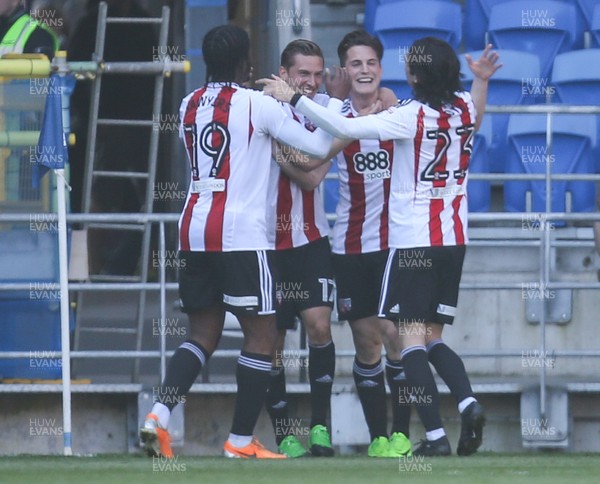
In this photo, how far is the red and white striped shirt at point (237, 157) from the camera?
6.84m

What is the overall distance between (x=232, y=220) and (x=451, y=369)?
119 cm

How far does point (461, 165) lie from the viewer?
7.03m

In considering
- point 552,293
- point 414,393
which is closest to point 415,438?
point 552,293

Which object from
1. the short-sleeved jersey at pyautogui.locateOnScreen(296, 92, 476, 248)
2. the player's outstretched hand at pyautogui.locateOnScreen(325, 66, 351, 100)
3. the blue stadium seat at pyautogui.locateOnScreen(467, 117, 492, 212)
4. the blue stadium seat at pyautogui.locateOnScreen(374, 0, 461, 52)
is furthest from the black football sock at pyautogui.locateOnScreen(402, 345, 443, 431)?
the blue stadium seat at pyautogui.locateOnScreen(374, 0, 461, 52)

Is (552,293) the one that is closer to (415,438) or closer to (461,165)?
(415,438)

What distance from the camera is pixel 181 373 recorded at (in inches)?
273

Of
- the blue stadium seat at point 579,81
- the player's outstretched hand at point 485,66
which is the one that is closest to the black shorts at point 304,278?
the player's outstretched hand at point 485,66

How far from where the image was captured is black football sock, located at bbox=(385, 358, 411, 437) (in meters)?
7.36

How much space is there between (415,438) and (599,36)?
345 centimetres

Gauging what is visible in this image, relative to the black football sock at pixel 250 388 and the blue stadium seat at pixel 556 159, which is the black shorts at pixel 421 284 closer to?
the black football sock at pixel 250 388

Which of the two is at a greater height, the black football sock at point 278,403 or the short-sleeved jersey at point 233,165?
the short-sleeved jersey at point 233,165

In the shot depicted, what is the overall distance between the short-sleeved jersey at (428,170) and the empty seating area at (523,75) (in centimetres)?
239

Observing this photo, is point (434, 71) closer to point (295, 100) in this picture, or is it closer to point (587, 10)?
point (295, 100)

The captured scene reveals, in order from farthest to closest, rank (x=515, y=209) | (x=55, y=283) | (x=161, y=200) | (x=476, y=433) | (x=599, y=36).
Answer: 1. (x=161, y=200)
2. (x=599, y=36)
3. (x=515, y=209)
4. (x=55, y=283)
5. (x=476, y=433)
